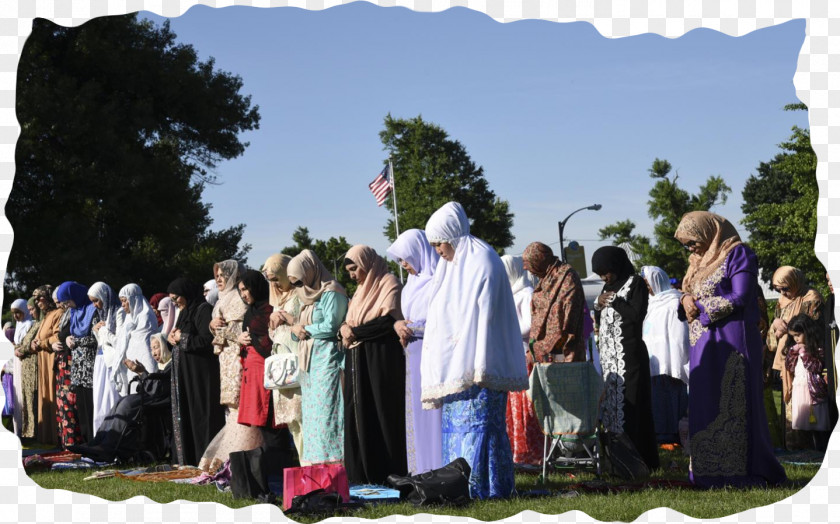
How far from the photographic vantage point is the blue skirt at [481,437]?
588 centimetres

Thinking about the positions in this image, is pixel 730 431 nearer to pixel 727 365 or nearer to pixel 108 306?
pixel 727 365

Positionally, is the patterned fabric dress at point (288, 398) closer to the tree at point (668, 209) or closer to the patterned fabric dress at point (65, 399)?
the patterned fabric dress at point (65, 399)

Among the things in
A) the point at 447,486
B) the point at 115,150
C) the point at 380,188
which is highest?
the point at 380,188

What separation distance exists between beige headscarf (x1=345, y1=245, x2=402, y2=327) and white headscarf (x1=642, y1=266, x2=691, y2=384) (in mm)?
3122

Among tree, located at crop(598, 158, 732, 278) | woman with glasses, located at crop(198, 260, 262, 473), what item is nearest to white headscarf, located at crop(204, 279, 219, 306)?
woman with glasses, located at crop(198, 260, 262, 473)

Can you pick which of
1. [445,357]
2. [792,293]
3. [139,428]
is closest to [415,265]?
[445,357]

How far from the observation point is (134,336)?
385 inches

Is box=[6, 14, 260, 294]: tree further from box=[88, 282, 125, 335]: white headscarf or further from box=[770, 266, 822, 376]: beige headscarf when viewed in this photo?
box=[770, 266, 822, 376]: beige headscarf

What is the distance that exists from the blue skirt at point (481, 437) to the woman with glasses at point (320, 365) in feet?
5.66

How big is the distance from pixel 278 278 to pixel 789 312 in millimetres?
4542

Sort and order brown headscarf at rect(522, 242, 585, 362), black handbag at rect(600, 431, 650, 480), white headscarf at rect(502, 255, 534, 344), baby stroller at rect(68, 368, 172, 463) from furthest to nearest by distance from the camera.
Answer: baby stroller at rect(68, 368, 172, 463)
white headscarf at rect(502, 255, 534, 344)
brown headscarf at rect(522, 242, 585, 362)
black handbag at rect(600, 431, 650, 480)

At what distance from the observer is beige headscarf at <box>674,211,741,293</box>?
6336 mm

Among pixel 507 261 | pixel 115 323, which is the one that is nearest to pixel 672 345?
pixel 507 261

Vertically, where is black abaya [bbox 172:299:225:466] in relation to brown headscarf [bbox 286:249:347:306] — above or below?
below
